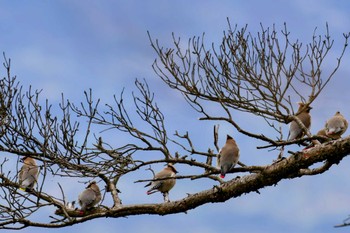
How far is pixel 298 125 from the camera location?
1108 cm

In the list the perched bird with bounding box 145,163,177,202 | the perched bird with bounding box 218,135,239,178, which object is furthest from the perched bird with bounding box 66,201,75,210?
the perched bird with bounding box 218,135,239,178

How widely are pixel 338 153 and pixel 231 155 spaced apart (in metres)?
1.72

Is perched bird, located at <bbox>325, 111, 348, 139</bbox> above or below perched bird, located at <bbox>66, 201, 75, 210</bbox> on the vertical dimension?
above

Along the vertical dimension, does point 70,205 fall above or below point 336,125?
below

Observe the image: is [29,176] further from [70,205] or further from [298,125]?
[298,125]

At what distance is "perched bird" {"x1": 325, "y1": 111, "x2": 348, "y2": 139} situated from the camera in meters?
12.5

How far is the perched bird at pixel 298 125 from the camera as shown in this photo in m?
11.3

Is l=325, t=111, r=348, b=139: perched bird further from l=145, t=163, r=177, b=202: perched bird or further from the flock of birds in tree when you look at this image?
l=145, t=163, r=177, b=202: perched bird

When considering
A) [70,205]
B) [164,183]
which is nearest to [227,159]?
[164,183]

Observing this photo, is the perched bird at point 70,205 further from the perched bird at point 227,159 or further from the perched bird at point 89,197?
the perched bird at point 227,159

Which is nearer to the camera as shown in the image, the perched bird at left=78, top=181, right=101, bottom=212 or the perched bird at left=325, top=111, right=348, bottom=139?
the perched bird at left=78, top=181, right=101, bottom=212

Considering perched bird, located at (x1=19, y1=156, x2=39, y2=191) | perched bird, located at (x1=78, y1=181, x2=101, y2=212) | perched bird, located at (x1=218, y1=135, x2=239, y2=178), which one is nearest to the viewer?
perched bird, located at (x1=218, y1=135, x2=239, y2=178)

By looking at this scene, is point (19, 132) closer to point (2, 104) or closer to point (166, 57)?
point (2, 104)

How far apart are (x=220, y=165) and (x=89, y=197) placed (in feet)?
8.93
